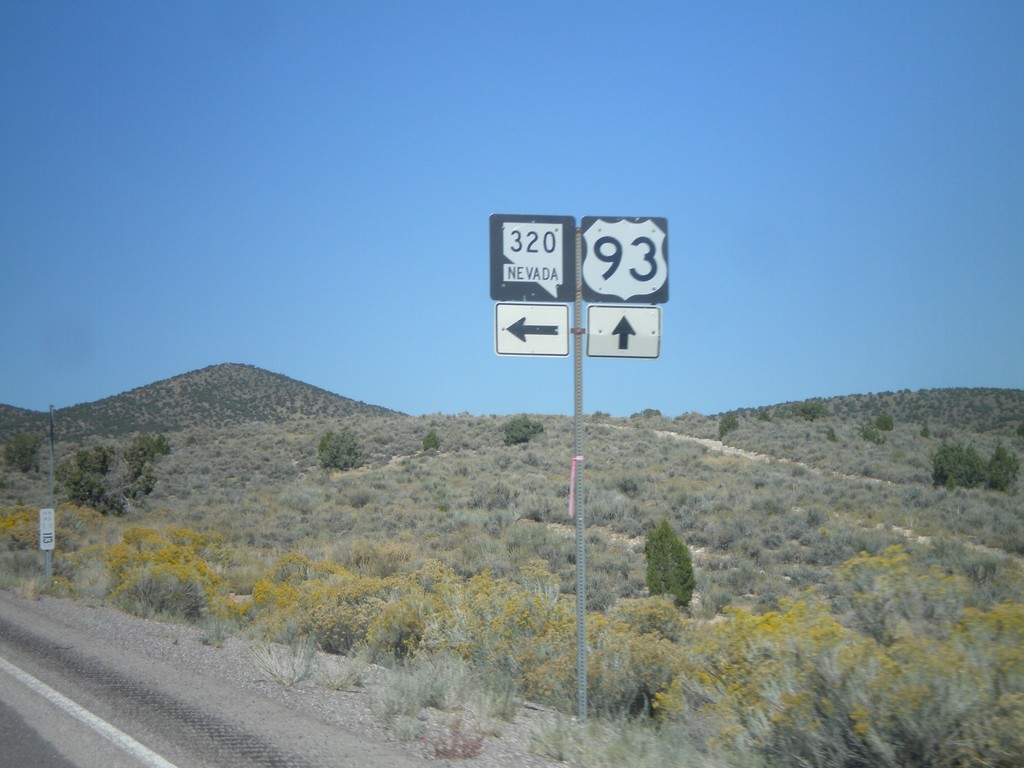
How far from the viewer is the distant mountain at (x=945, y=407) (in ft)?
221

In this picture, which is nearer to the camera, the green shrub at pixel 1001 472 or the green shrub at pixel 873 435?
the green shrub at pixel 1001 472

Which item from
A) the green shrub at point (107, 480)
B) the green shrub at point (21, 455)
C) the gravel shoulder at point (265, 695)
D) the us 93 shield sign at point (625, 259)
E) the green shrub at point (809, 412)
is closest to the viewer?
the gravel shoulder at point (265, 695)

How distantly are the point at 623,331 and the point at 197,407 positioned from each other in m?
85.0

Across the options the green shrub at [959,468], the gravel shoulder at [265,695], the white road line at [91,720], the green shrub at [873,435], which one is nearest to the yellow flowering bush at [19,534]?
the gravel shoulder at [265,695]

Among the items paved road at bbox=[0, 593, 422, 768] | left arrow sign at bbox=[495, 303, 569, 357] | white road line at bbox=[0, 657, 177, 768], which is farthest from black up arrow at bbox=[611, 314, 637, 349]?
white road line at bbox=[0, 657, 177, 768]

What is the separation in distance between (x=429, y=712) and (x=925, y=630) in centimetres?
424

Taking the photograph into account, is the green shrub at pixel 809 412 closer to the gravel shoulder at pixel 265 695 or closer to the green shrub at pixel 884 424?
the green shrub at pixel 884 424

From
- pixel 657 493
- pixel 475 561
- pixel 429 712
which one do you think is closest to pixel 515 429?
pixel 657 493

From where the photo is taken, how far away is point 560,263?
682 centimetres

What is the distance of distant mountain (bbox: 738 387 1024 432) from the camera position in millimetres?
67438

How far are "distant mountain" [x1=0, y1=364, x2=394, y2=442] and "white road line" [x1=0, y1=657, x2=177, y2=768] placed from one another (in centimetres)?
6416

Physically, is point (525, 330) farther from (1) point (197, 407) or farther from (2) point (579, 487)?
(1) point (197, 407)

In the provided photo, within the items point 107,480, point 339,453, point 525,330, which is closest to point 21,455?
point 107,480

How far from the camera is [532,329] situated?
6.63 m
